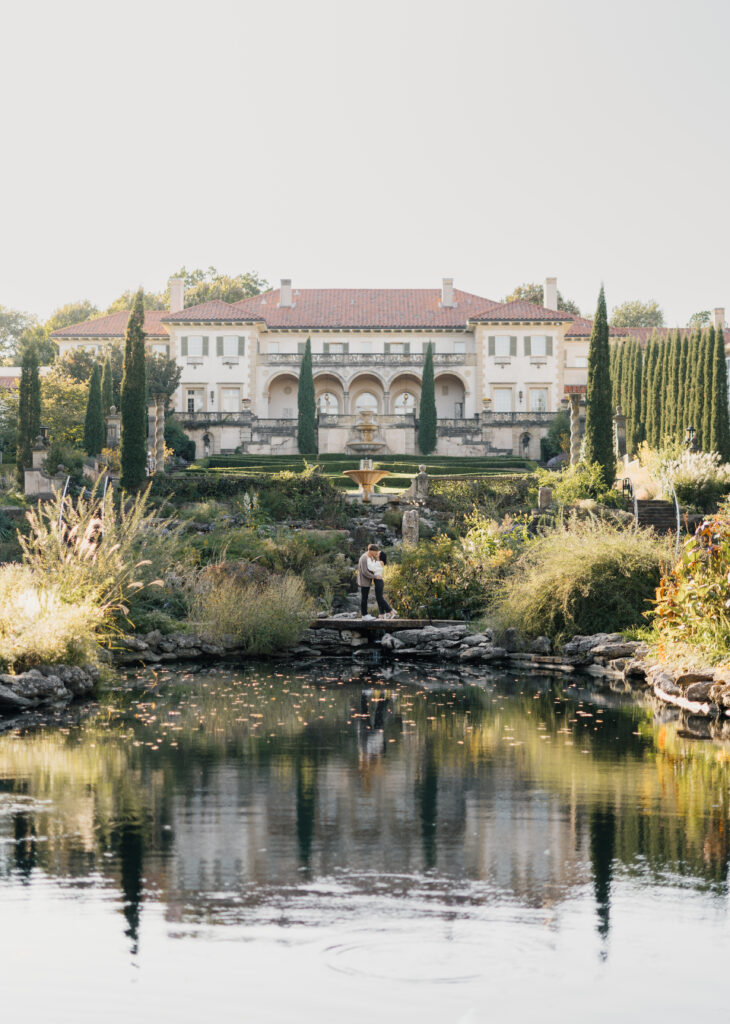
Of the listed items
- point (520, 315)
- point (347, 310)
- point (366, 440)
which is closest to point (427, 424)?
point (366, 440)

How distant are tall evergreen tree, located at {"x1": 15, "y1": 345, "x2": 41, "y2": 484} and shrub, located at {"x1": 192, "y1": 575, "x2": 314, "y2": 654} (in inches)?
706

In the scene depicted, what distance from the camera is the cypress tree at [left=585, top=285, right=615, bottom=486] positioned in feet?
93.0

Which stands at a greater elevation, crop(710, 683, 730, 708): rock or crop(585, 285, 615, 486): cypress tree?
crop(585, 285, 615, 486): cypress tree

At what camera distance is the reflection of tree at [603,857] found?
180 inches

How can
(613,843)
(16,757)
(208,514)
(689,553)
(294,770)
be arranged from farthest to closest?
(208,514), (689,553), (16,757), (294,770), (613,843)

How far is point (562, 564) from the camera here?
51.0 ft

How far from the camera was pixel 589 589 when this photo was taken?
15461 mm

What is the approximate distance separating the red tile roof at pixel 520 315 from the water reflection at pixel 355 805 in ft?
158

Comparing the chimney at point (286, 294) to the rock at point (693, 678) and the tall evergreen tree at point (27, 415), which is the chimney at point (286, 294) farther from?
the rock at point (693, 678)

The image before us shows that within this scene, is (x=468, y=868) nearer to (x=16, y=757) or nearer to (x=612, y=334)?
(x=16, y=757)

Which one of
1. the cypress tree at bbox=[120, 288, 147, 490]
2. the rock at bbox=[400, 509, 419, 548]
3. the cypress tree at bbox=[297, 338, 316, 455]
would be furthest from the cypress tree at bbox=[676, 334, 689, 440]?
the cypress tree at bbox=[297, 338, 316, 455]

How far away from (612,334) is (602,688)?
5049cm

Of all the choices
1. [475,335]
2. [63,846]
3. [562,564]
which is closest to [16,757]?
[63,846]

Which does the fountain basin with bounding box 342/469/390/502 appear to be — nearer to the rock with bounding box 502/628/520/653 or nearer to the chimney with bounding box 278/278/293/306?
the rock with bounding box 502/628/520/653
